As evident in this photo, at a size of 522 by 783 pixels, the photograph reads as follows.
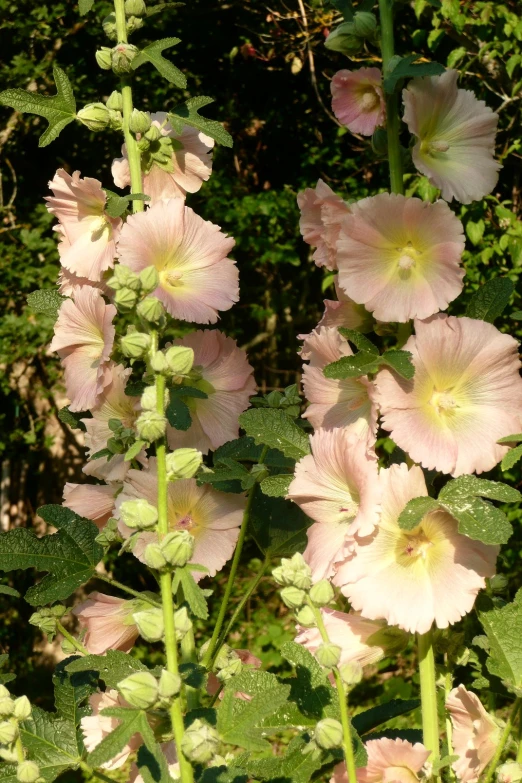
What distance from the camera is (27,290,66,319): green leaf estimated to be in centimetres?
136

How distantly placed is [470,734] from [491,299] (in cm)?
53

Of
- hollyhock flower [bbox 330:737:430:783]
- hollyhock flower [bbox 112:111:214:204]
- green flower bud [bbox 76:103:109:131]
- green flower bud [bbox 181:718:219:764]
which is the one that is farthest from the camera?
hollyhock flower [bbox 112:111:214:204]

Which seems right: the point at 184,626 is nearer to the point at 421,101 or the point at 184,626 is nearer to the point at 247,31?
the point at 421,101

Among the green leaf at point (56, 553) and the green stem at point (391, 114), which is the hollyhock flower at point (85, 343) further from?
the green stem at point (391, 114)

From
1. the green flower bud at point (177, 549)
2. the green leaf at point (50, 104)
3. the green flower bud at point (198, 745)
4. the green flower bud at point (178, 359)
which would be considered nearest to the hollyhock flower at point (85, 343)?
the green leaf at point (50, 104)

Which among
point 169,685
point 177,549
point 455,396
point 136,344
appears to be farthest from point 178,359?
point 455,396

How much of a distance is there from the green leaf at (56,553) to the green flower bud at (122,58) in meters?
0.57

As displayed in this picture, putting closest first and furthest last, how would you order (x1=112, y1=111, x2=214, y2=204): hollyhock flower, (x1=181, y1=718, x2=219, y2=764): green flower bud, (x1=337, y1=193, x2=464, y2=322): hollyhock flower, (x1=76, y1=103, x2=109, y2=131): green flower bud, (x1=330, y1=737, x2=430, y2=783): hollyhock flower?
A: (x1=181, y1=718, x2=219, y2=764): green flower bud, (x1=330, y1=737, x2=430, y2=783): hollyhock flower, (x1=337, y1=193, x2=464, y2=322): hollyhock flower, (x1=76, y1=103, x2=109, y2=131): green flower bud, (x1=112, y1=111, x2=214, y2=204): hollyhock flower

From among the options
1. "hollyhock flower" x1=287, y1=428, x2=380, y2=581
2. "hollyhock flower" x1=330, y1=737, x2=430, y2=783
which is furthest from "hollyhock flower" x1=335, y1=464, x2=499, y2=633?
"hollyhock flower" x1=330, y1=737, x2=430, y2=783

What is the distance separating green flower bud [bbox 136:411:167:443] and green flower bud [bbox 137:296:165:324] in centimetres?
11

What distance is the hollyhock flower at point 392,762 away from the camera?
3.15 feet

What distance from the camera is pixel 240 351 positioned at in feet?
4.35

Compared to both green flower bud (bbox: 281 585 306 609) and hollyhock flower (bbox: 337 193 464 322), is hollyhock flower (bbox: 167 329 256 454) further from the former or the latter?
green flower bud (bbox: 281 585 306 609)

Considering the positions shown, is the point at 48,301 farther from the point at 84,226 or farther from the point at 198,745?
the point at 198,745
